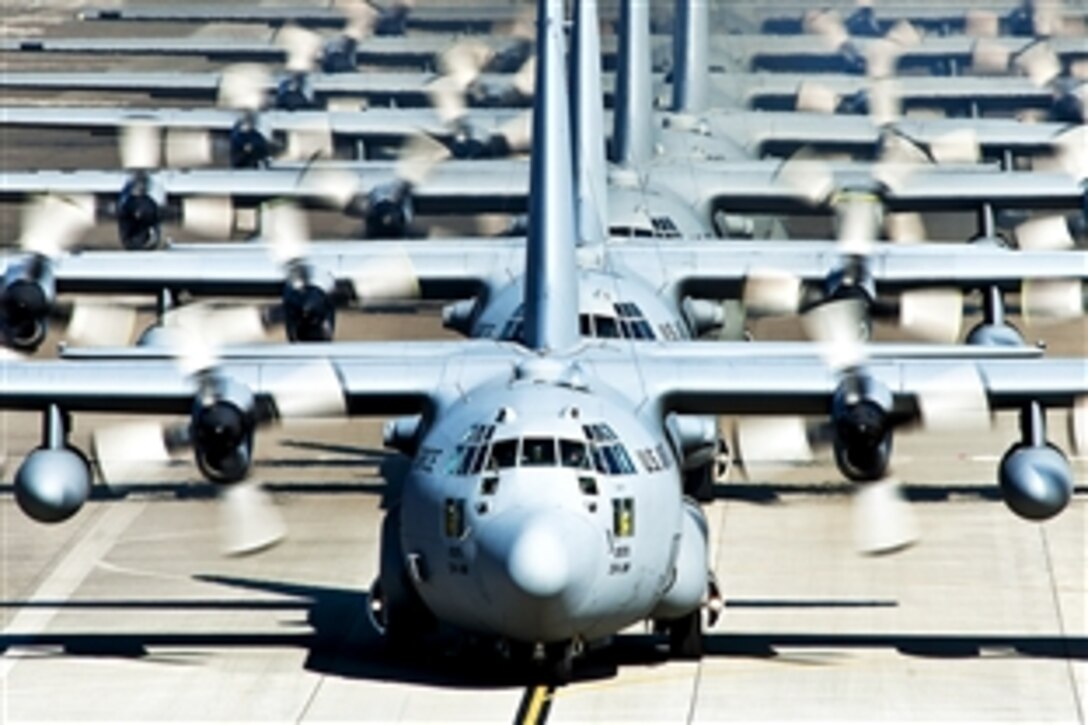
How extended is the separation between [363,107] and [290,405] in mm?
52657

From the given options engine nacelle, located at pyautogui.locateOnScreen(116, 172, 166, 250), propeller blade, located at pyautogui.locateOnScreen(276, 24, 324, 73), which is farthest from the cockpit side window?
propeller blade, located at pyautogui.locateOnScreen(276, 24, 324, 73)

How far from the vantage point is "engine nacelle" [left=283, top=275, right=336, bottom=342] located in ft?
190

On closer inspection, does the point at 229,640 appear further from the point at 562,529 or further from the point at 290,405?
the point at 562,529

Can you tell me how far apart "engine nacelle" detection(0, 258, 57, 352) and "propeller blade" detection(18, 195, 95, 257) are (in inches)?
40.6

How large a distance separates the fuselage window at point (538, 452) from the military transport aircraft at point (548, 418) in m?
0.03

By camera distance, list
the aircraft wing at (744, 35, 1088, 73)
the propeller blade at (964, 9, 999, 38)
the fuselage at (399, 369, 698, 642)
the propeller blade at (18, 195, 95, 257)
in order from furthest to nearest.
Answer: the propeller blade at (964, 9, 999, 38)
the aircraft wing at (744, 35, 1088, 73)
the propeller blade at (18, 195, 95, 257)
the fuselage at (399, 369, 698, 642)

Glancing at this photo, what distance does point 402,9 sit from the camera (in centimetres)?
10925

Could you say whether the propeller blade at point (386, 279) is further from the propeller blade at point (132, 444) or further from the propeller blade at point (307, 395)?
the propeller blade at point (307, 395)

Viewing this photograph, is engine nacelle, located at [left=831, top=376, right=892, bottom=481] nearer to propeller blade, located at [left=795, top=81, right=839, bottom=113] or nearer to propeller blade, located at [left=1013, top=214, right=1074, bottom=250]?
propeller blade, located at [left=1013, top=214, right=1074, bottom=250]

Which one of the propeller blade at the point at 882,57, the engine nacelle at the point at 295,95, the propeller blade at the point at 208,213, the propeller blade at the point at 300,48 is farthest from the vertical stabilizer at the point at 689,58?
the propeller blade at the point at 882,57

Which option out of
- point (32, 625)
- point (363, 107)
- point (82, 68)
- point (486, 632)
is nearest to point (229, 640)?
point (32, 625)

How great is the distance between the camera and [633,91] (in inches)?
2707

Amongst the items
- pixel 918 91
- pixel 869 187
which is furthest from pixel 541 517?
pixel 918 91

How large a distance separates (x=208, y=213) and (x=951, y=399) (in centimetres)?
3107
